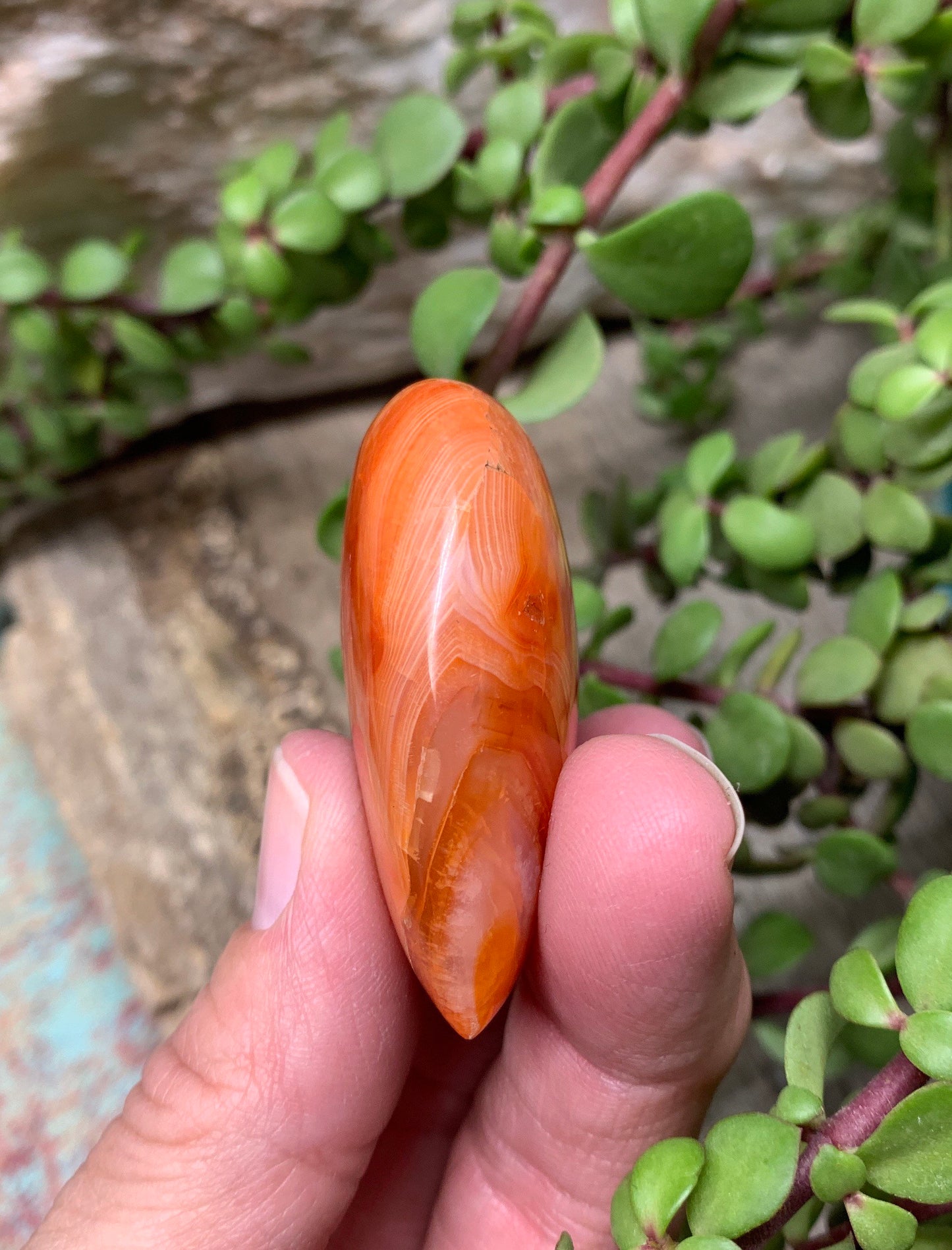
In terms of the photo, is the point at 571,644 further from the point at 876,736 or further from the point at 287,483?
the point at 287,483

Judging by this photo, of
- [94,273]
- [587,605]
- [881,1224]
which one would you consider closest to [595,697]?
[587,605]

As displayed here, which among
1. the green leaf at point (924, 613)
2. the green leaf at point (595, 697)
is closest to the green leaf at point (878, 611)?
the green leaf at point (924, 613)

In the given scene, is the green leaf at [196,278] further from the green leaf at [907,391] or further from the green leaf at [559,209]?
the green leaf at [907,391]

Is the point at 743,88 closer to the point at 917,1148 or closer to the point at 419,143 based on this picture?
the point at 419,143

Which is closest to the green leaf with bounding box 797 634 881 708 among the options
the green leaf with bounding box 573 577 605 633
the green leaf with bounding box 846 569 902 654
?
the green leaf with bounding box 846 569 902 654

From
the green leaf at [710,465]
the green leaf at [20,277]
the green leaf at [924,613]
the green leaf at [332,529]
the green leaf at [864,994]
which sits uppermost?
the green leaf at [20,277]
